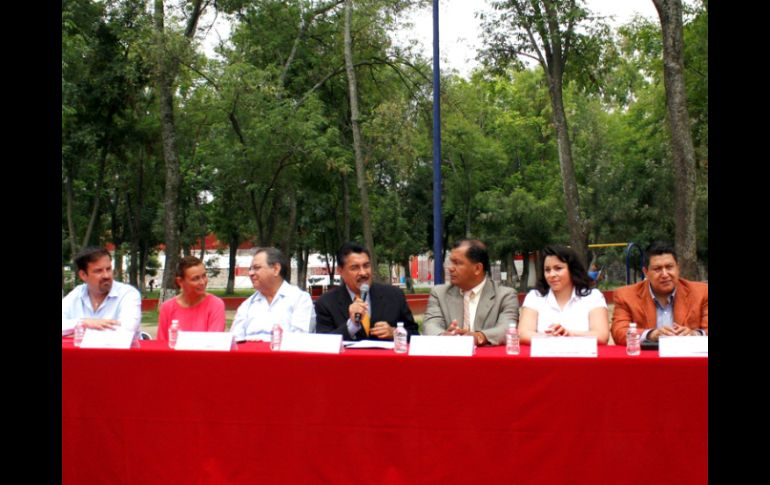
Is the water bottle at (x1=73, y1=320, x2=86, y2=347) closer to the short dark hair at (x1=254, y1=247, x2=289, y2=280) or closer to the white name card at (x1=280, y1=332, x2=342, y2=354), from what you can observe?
the white name card at (x1=280, y1=332, x2=342, y2=354)

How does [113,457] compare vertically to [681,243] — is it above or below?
below

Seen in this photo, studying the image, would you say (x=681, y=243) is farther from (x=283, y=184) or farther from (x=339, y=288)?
(x=283, y=184)

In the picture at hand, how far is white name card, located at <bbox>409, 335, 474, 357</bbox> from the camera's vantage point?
341cm

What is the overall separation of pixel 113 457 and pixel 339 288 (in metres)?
1.88

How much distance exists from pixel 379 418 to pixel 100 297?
2.39 metres

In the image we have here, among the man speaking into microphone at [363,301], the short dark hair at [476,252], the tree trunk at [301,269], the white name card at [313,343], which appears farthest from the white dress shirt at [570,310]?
the tree trunk at [301,269]

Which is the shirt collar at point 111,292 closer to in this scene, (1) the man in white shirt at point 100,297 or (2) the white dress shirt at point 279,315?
(1) the man in white shirt at point 100,297

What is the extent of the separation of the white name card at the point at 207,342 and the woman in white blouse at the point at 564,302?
1.71 m

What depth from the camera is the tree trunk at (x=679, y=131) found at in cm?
1014

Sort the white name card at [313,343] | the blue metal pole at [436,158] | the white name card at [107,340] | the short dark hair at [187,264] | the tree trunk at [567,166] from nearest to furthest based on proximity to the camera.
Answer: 1. the white name card at [313,343]
2. the white name card at [107,340]
3. the short dark hair at [187,264]
4. the blue metal pole at [436,158]
5. the tree trunk at [567,166]

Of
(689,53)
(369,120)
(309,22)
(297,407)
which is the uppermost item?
(309,22)
